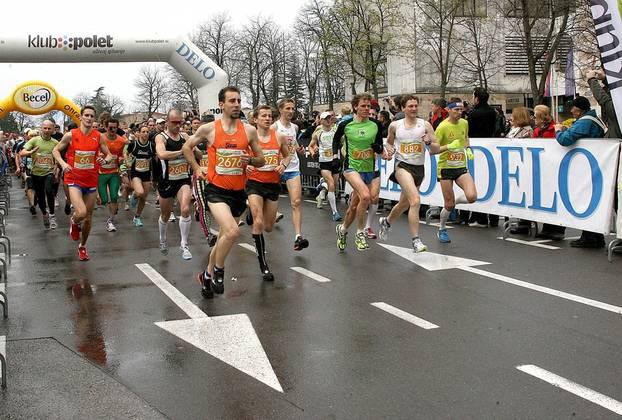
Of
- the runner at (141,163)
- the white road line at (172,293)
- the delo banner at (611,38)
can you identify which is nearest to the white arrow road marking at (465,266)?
the delo banner at (611,38)

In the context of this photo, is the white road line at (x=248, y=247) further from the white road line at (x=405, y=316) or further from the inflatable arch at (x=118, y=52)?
the inflatable arch at (x=118, y=52)

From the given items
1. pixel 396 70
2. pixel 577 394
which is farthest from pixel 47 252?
pixel 396 70

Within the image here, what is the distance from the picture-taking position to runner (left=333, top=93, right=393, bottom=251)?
10.2 meters

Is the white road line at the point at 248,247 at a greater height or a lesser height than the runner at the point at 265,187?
lesser

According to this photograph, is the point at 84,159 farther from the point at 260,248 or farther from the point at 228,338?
the point at 228,338

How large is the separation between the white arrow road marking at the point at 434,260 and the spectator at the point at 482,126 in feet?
10.5

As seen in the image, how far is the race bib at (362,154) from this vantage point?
404 inches

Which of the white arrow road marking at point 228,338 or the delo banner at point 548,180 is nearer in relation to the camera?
the white arrow road marking at point 228,338

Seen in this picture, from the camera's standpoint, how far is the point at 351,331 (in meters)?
6.19

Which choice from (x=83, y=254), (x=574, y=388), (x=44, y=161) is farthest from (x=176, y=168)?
(x=574, y=388)

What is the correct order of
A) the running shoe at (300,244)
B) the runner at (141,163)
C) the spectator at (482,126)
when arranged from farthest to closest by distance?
the runner at (141,163) → the spectator at (482,126) → the running shoe at (300,244)

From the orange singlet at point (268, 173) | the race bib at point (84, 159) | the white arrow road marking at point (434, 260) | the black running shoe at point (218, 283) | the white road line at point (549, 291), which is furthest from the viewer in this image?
the race bib at point (84, 159)

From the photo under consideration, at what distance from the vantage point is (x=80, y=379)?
5.10 metres

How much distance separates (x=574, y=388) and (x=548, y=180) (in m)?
6.90
